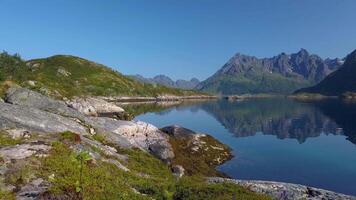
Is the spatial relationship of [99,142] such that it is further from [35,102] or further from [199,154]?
[199,154]

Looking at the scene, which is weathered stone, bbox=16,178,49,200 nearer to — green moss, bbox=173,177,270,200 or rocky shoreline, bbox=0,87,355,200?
rocky shoreline, bbox=0,87,355,200

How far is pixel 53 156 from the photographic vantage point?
83.6ft

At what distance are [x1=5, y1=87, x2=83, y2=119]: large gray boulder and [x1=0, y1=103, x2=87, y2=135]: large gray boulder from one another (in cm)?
892

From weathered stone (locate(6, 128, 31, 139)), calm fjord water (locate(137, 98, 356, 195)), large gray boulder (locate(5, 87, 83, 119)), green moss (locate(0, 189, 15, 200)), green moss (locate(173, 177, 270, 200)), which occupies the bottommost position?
calm fjord water (locate(137, 98, 356, 195))

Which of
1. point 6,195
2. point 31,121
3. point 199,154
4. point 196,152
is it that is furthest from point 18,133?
point 196,152

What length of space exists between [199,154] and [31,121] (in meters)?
29.2

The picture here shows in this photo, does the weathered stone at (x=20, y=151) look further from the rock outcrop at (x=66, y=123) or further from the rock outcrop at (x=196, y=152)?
the rock outcrop at (x=196, y=152)

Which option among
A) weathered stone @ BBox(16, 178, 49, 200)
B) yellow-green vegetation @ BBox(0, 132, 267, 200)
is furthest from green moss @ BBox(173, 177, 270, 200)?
weathered stone @ BBox(16, 178, 49, 200)

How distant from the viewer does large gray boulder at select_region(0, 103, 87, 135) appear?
3594 centimetres

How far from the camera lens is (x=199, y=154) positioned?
196 feet

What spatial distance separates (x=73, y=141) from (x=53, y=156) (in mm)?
6839

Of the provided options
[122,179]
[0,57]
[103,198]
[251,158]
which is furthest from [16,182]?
[0,57]

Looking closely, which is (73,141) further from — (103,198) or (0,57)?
(0,57)

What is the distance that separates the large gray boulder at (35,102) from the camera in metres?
50.8
